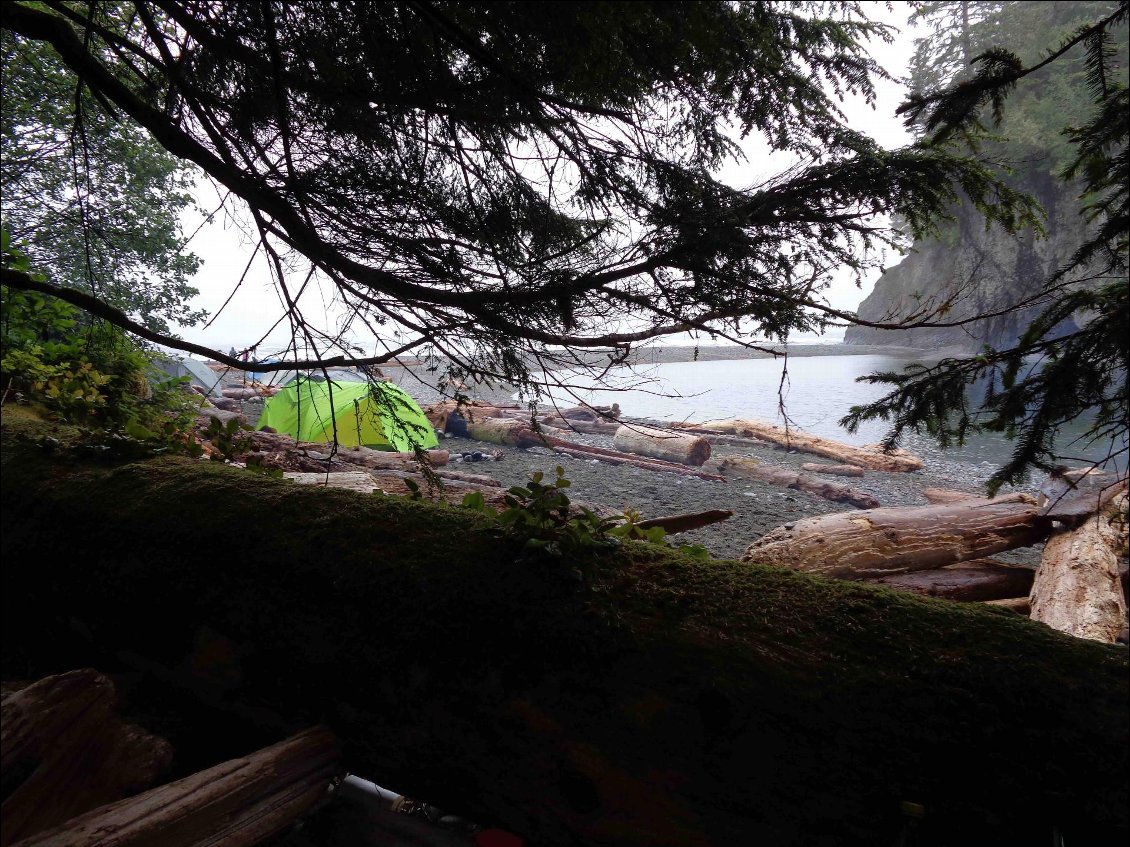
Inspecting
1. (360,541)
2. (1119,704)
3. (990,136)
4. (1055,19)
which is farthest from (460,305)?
(1055,19)

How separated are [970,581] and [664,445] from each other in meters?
1.68

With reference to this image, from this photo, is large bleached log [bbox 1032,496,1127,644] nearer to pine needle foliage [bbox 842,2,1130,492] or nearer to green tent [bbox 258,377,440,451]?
pine needle foliage [bbox 842,2,1130,492]

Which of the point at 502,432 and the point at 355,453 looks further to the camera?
the point at 355,453

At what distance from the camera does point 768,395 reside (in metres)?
2.59

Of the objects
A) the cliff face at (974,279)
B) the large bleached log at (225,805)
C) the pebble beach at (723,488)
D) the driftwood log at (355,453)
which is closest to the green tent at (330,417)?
the driftwood log at (355,453)

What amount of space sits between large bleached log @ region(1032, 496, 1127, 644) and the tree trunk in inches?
131

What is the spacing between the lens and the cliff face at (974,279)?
1.93 meters

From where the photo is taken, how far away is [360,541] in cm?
208

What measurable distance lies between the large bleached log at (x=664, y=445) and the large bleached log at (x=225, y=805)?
1.77 meters

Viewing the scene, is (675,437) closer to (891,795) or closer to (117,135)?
(891,795)

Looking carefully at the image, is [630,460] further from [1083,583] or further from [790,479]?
[1083,583]

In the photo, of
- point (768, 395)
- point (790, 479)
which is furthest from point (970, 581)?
point (768, 395)

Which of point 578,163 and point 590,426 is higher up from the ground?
point 578,163

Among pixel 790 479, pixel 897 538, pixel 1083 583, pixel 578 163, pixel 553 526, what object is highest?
pixel 578 163
